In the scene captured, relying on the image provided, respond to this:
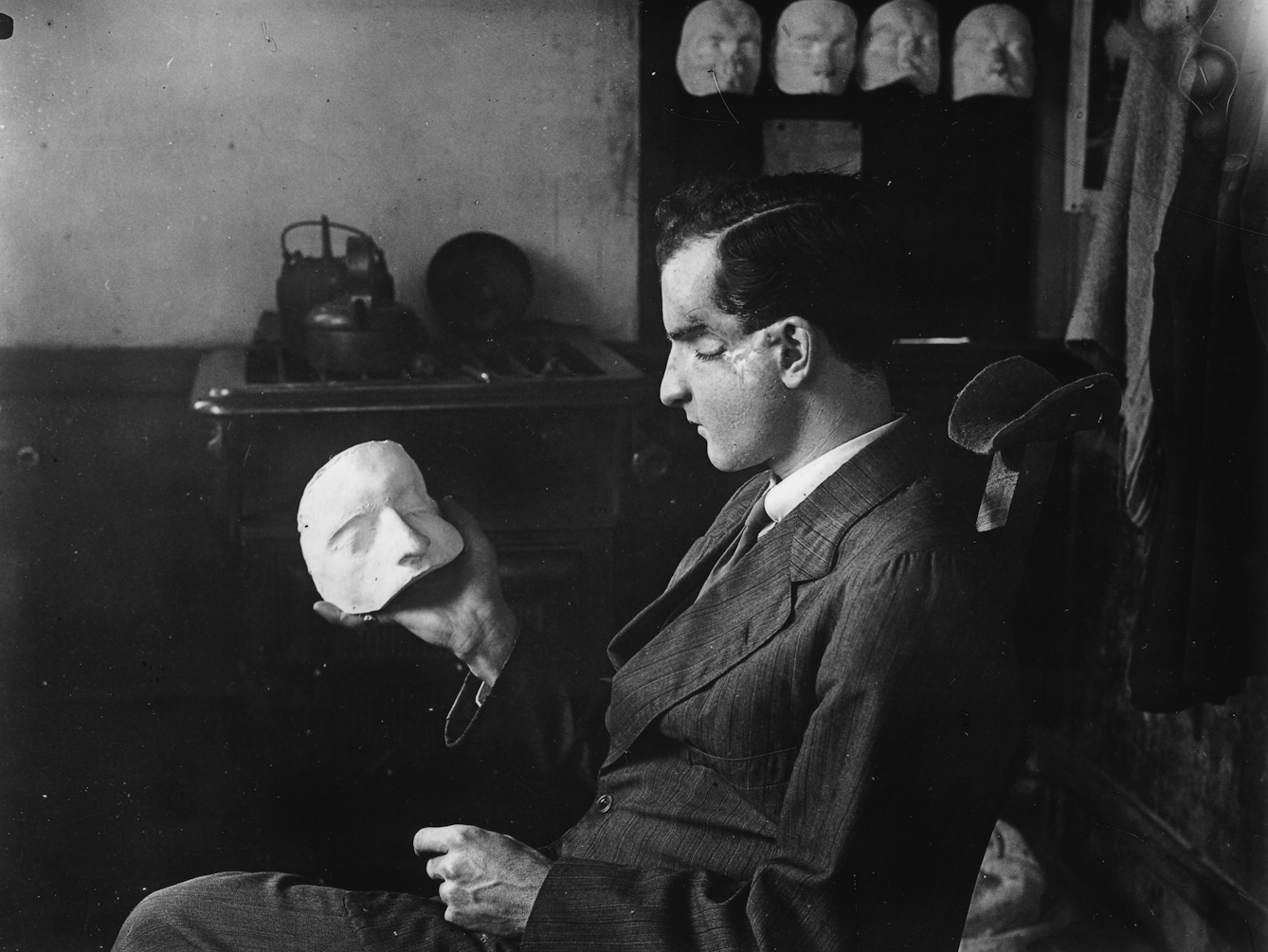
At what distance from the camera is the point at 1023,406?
1239 mm

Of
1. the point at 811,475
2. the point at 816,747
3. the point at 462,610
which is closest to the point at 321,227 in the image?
the point at 462,610

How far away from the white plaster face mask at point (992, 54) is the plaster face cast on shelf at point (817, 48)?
0.16 m

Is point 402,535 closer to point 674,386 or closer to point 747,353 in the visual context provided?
point 674,386

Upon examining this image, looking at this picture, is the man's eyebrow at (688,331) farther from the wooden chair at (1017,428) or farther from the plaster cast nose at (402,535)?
the plaster cast nose at (402,535)

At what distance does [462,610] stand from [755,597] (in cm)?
63

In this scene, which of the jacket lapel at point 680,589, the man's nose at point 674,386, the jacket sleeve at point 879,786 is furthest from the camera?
the jacket lapel at point 680,589

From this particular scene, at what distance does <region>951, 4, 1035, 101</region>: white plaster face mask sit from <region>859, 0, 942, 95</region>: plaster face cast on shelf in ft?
0.12

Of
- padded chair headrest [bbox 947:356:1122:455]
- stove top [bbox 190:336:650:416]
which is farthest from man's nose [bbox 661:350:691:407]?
stove top [bbox 190:336:650:416]

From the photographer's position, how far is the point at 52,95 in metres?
1.49

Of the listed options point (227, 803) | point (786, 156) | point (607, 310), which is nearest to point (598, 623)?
point (607, 310)

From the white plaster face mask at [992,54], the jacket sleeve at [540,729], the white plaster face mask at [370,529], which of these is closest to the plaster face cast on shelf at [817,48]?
the white plaster face mask at [992,54]

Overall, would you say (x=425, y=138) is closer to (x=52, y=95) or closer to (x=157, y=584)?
(x=52, y=95)

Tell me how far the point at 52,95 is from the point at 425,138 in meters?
0.50

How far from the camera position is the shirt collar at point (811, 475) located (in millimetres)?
1234
